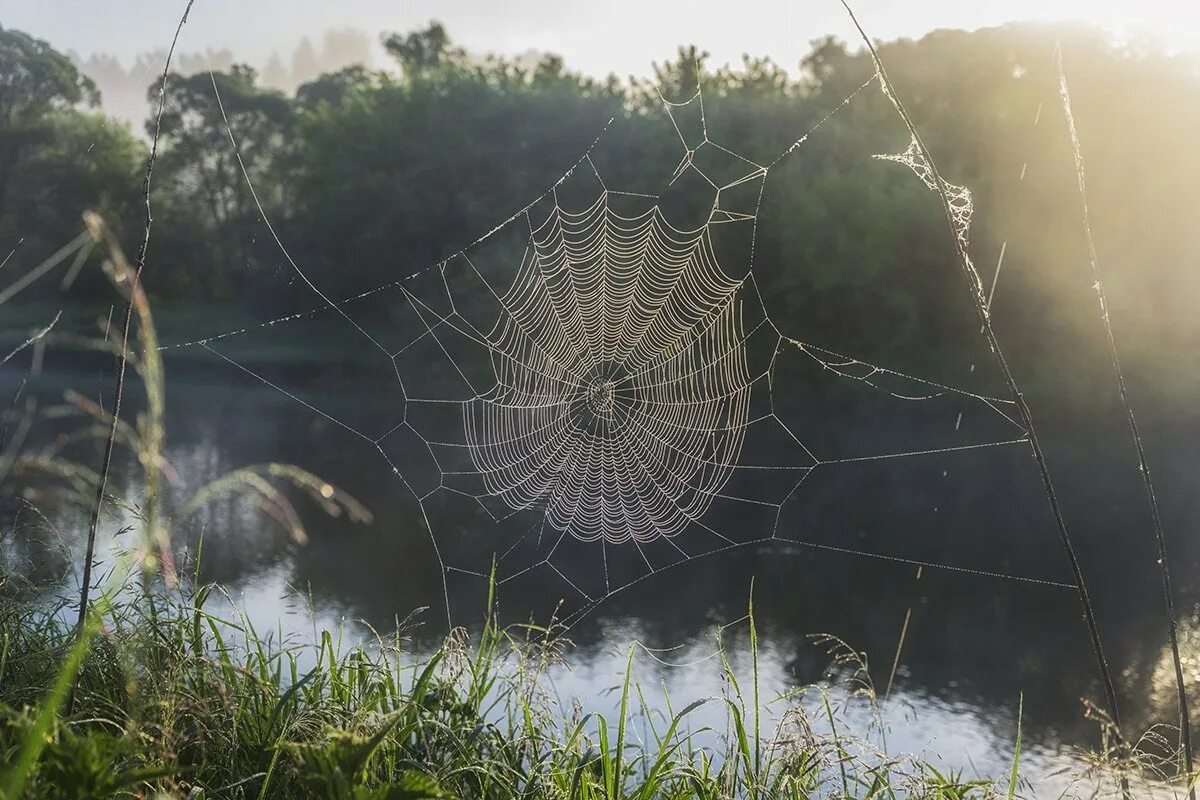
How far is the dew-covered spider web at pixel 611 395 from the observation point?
824cm

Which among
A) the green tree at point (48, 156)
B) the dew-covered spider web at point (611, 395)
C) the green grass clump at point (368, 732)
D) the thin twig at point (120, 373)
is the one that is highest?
the green tree at point (48, 156)

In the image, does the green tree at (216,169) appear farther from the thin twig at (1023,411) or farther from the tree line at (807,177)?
the thin twig at (1023,411)

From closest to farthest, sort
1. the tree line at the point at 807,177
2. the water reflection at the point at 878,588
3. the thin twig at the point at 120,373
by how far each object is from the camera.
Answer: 1. the thin twig at the point at 120,373
2. the water reflection at the point at 878,588
3. the tree line at the point at 807,177

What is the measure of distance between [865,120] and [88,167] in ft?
50.8

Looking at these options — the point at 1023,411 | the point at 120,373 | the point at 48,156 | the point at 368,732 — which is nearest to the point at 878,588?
the point at 368,732

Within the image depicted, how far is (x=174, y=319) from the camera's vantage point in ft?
80.0

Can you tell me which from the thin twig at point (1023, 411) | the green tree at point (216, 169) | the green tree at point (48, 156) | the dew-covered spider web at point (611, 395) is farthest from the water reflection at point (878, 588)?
the green tree at point (216, 169)

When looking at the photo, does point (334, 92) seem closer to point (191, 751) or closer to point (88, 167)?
point (88, 167)

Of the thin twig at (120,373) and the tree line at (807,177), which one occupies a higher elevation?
the tree line at (807,177)

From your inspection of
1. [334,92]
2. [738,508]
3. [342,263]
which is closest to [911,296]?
[738,508]

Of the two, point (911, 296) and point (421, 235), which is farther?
point (421, 235)

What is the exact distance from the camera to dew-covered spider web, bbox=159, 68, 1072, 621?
824 cm

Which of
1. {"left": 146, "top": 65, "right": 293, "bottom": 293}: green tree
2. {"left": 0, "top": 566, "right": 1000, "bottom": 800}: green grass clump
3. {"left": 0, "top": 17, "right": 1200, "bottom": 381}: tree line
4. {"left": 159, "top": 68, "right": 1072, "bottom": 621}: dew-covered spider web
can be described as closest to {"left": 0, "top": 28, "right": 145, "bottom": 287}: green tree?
{"left": 0, "top": 17, "right": 1200, "bottom": 381}: tree line

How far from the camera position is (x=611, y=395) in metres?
7.77
